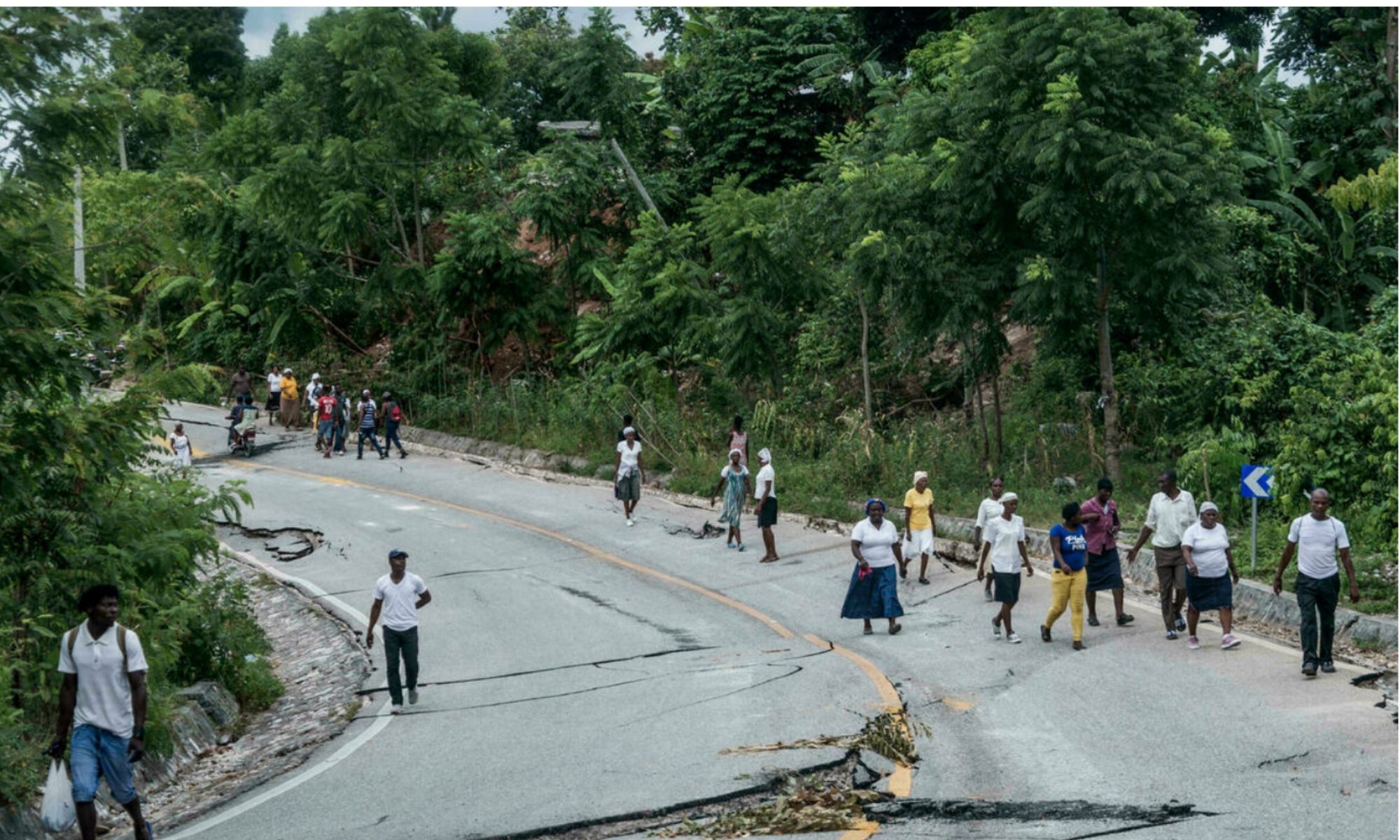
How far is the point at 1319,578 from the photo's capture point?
1340 cm

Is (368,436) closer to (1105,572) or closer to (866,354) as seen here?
(866,354)

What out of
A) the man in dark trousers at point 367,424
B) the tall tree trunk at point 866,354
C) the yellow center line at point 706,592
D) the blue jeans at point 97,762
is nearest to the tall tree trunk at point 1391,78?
the tall tree trunk at point 866,354

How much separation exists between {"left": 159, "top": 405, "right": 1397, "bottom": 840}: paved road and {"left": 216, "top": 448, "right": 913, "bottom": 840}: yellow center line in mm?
76

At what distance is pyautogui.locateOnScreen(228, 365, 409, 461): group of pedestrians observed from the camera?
3155 cm

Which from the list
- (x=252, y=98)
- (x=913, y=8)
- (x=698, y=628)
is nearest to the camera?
(x=698, y=628)

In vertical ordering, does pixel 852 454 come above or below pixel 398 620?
above

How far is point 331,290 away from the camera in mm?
38188

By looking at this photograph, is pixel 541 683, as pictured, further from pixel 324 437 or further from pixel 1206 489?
pixel 324 437

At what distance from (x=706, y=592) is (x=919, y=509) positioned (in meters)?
3.04

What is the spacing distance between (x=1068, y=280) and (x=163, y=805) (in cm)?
1495

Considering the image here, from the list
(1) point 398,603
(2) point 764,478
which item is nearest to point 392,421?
(2) point 764,478

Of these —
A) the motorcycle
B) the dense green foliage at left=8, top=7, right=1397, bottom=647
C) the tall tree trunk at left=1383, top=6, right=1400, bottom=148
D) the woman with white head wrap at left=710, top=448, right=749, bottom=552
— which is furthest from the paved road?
the tall tree trunk at left=1383, top=6, right=1400, bottom=148

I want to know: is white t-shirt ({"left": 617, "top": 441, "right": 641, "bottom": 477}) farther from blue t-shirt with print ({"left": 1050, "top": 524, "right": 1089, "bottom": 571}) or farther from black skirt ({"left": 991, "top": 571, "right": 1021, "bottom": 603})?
blue t-shirt with print ({"left": 1050, "top": 524, "right": 1089, "bottom": 571})

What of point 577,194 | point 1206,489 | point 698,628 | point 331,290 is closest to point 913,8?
point 577,194
